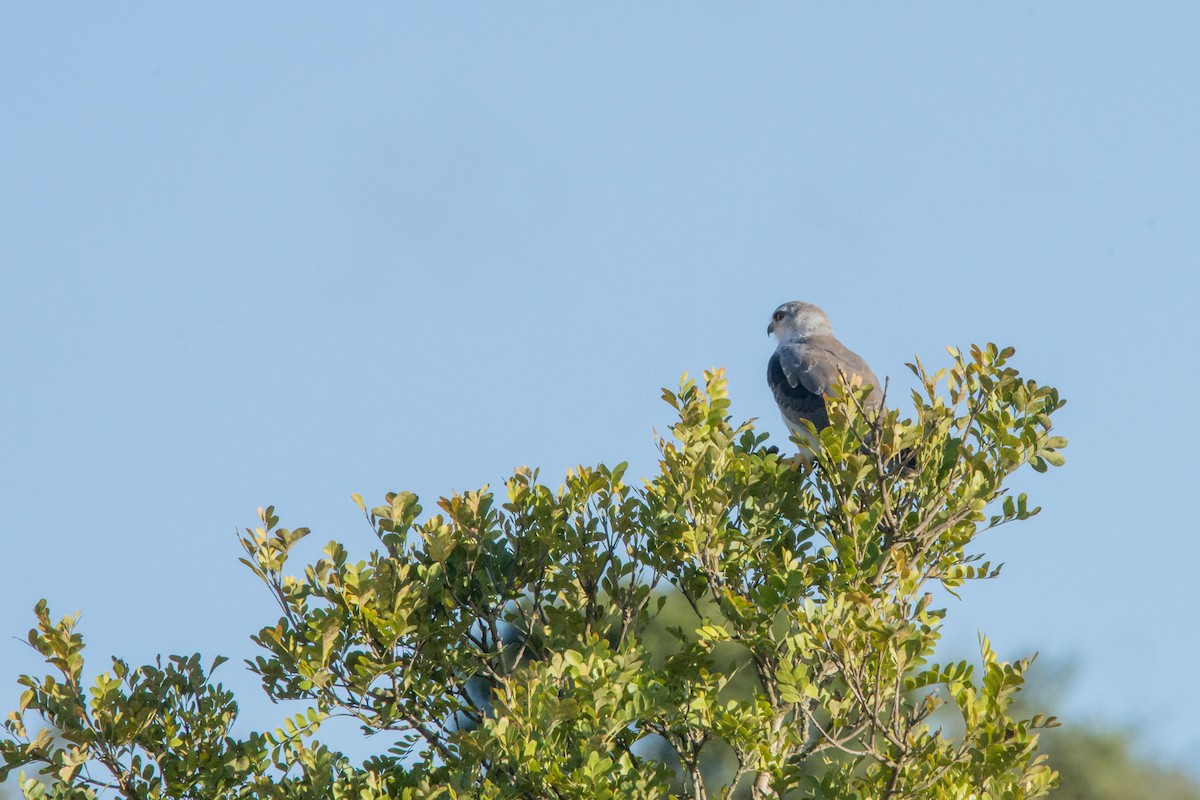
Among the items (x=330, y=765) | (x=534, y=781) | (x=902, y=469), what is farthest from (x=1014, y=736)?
(x=330, y=765)

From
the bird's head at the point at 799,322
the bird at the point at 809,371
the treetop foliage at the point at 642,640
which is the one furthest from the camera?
the bird's head at the point at 799,322

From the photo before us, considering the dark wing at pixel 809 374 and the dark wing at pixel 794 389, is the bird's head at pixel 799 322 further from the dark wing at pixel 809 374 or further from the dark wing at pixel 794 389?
the dark wing at pixel 794 389

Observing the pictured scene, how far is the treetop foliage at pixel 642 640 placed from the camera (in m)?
5.79

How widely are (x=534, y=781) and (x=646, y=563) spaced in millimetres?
1312

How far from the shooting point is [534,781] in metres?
5.70

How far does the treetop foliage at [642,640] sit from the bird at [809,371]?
9.11 feet

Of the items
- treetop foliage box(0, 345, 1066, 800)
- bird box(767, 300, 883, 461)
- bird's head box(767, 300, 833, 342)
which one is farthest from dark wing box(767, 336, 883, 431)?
treetop foliage box(0, 345, 1066, 800)

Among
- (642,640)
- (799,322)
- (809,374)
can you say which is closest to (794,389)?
(809,374)

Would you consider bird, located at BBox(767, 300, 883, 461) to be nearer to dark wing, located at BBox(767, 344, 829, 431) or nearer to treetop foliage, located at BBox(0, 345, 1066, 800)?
dark wing, located at BBox(767, 344, 829, 431)

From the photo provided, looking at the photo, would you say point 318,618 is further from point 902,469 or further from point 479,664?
point 902,469

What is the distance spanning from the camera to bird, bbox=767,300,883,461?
10156 millimetres

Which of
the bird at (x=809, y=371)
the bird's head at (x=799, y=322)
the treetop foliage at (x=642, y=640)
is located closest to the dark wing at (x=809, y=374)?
the bird at (x=809, y=371)

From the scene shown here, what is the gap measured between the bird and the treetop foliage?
9.11ft

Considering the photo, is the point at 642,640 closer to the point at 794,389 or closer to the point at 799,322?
the point at 794,389
